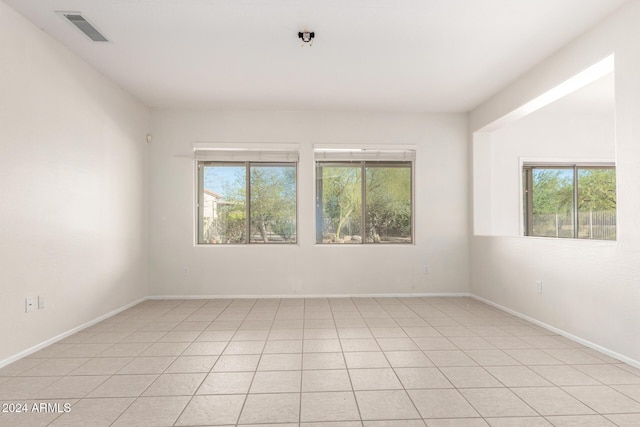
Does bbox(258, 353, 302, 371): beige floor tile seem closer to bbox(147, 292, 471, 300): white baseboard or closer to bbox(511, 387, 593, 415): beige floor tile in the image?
bbox(511, 387, 593, 415): beige floor tile

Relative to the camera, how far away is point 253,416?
1981mm

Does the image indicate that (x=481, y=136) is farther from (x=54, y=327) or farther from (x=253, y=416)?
(x=54, y=327)

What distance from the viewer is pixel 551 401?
2141 mm

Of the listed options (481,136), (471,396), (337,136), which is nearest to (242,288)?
(337,136)

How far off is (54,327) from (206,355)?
4.99ft

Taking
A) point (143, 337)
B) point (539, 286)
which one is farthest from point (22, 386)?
point (539, 286)

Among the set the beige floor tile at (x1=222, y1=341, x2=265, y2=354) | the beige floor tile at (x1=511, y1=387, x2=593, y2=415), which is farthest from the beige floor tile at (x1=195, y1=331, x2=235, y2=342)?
the beige floor tile at (x1=511, y1=387, x2=593, y2=415)

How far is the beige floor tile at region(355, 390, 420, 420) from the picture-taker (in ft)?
6.52

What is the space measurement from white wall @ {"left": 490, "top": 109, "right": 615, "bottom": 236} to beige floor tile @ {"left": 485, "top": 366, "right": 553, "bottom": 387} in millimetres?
2941

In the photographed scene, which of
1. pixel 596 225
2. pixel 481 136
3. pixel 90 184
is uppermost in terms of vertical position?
pixel 481 136

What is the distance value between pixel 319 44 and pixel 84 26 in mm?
2024

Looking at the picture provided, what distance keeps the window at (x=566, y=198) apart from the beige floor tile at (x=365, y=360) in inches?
149

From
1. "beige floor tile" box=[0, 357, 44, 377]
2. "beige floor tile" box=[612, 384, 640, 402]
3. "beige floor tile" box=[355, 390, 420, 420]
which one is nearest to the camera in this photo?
"beige floor tile" box=[355, 390, 420, 420]

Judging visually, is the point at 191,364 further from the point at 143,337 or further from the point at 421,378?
the point at 421,378
